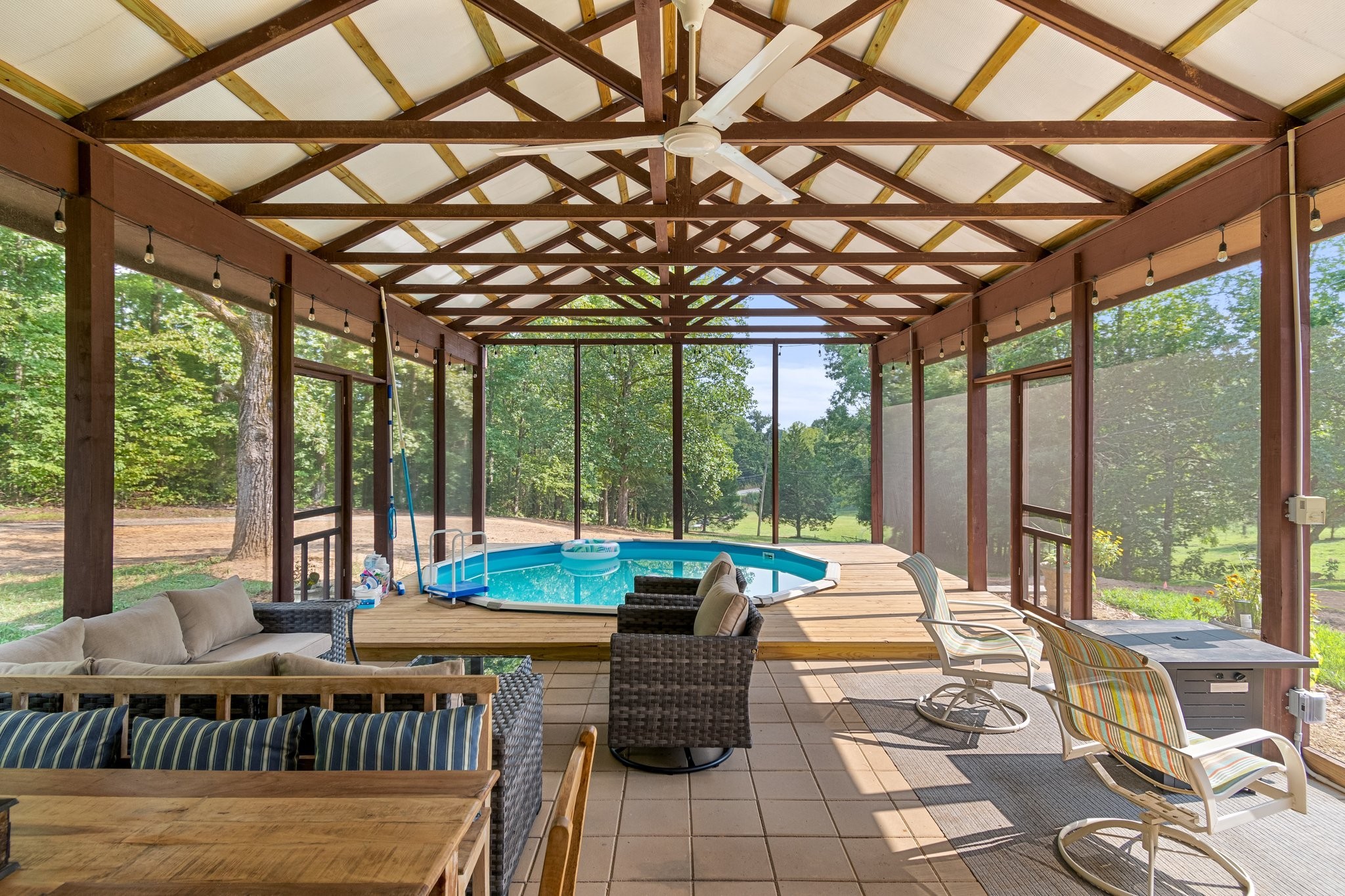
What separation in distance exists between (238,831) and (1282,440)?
14.6ft

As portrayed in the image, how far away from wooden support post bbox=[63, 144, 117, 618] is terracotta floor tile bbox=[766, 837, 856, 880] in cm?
347

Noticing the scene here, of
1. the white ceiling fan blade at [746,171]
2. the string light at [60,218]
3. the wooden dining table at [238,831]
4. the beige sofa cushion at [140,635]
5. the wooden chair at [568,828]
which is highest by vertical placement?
the white ceiling fan blade at [746,171]

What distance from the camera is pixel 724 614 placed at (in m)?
3.24

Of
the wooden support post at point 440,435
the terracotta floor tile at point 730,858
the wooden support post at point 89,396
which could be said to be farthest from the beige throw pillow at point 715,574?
the wooden support post at point 440,435

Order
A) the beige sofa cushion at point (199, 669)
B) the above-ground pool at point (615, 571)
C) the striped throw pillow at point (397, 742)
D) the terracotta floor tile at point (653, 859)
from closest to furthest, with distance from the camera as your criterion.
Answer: the striped throw pillow at point (397, 742) < the beige sofa cushion at point (199, 669) < the terracotta floor tile at point (653, 859) < the above-ground pool at point (615, 571)

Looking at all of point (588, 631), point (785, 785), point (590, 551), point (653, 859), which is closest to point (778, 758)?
point (785, 785)

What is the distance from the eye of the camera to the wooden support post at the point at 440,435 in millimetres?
8844

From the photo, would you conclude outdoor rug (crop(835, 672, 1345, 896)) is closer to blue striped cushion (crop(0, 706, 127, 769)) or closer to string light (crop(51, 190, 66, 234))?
blue striped cushion (crop(0, 706, 127, 769))

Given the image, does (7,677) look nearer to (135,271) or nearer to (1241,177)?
(135,271)

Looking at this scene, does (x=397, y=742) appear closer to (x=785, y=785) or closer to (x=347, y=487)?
(x=785, y=785)

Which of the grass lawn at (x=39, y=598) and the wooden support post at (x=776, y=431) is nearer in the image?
the grass lawn at (x=39, y=598)

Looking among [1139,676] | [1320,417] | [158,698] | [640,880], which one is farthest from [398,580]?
A: [1320,417]

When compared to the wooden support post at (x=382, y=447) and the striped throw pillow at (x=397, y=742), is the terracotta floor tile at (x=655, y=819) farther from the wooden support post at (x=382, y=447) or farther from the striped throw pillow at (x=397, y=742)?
the wooden support post at (x=382, y=447)

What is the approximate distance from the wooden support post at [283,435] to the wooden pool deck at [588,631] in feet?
2.50
